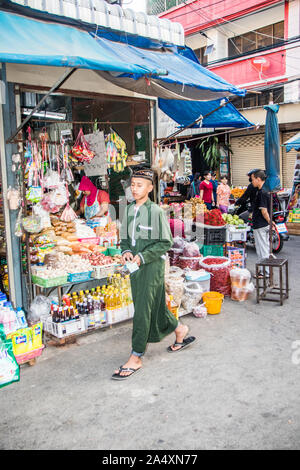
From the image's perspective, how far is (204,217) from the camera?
23.9 ft

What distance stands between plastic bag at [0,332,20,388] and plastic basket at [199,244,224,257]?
407cm

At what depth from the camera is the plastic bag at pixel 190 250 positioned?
650cm

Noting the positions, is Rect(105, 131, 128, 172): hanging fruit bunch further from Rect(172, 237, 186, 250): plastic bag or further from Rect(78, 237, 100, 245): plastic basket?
Rect(172, 237, 186, 250): plastic bag

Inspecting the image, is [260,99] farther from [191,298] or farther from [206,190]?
[191,298]

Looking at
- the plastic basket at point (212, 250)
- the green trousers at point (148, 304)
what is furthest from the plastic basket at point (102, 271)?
the plastic basket at point (212, 250)

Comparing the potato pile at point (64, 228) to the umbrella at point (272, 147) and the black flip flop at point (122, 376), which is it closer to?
the black flip flop at point (122, 376)

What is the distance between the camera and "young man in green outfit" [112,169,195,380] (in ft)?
12.6

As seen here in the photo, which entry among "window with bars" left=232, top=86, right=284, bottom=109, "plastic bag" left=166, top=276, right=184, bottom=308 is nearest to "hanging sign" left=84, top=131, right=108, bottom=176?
"plastic bag" left=166, top=276, right=184, bottom=308

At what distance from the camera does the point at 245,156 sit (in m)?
16.6

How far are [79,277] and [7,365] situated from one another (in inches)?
55.7

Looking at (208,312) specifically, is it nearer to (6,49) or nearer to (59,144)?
Answer: (59,144)

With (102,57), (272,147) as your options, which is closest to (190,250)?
(272,147)
